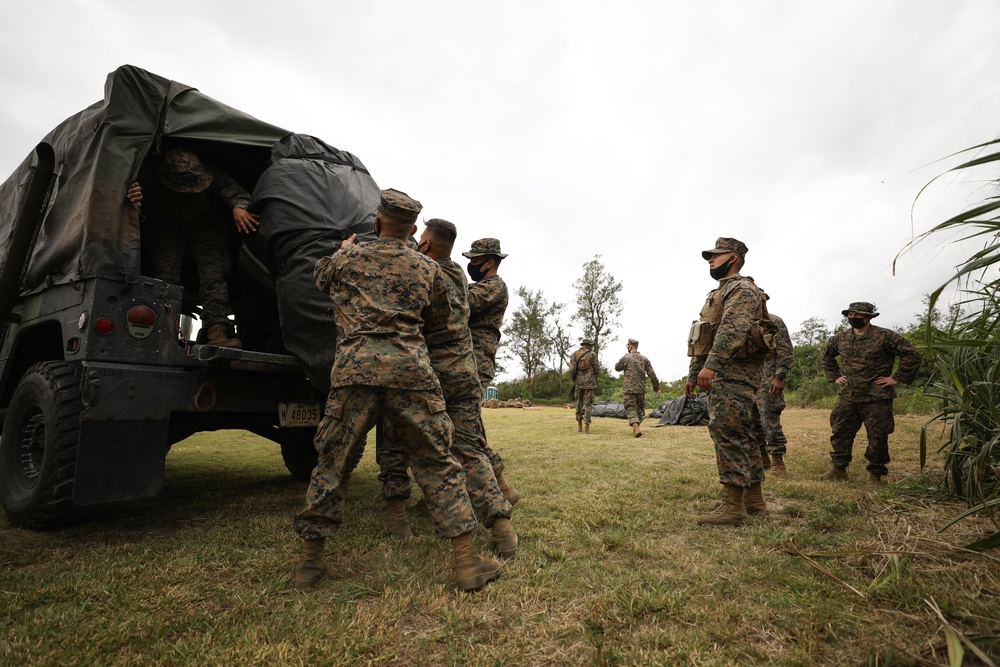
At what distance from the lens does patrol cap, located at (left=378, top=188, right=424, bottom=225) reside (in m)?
2.52

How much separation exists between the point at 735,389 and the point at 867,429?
7.55 feet

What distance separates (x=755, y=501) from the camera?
3492 mm

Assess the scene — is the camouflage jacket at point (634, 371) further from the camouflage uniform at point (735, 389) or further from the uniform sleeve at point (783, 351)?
the camouflage uniform at point (735, 389)

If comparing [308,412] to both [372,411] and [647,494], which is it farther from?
[647,494]

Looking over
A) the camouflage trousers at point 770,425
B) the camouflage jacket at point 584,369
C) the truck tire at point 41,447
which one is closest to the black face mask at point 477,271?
the truck tire at point 41,447

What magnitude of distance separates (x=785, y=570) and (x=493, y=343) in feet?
7.62

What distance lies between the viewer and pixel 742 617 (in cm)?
187

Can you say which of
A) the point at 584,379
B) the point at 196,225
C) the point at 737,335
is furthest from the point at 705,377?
the point at 584,379

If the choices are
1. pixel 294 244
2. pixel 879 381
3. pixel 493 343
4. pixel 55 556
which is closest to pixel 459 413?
pixel 493 343

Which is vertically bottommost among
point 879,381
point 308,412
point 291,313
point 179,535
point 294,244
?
point 179,535

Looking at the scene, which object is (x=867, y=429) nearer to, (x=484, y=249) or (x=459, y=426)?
(x=484, y=249)

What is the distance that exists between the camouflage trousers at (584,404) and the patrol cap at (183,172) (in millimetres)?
7818

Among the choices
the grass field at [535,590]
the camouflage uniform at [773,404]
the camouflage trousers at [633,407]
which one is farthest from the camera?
the camouflage trousers at [633,407]

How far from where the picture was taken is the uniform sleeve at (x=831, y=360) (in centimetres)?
534
